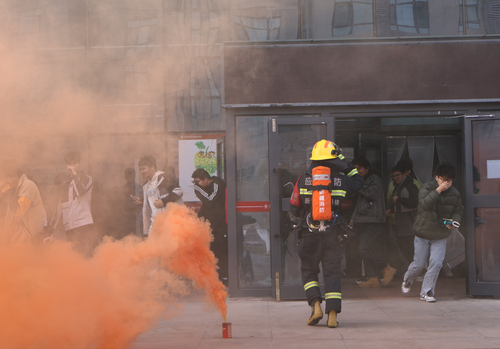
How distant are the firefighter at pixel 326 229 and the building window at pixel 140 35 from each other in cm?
199

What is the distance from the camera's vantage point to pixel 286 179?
652 cm

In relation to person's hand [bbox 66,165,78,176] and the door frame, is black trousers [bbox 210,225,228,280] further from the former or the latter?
person's hand [bbox 66,165,78,176]

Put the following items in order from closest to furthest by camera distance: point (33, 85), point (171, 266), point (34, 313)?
point (34, 313), point (33, 85), point (171, 266)

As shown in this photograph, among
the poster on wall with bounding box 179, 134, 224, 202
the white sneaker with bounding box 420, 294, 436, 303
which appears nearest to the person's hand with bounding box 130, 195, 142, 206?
the poster on wall with bounding box 179, 134, 224, 202

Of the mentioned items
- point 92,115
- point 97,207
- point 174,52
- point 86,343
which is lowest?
point 86,343

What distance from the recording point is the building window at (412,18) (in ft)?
22.4

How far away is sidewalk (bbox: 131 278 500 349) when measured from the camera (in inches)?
181

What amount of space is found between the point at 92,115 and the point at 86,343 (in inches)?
104

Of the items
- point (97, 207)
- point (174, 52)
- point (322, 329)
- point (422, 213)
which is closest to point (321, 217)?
point (322, 329)

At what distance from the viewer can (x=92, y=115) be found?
5.51 m

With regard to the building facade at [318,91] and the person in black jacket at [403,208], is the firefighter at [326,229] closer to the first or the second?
the building facade at [318,91]

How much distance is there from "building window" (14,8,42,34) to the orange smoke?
1655 mm

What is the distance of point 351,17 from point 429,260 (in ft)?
11.1

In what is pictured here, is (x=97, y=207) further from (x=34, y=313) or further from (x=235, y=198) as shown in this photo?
(x=34, y=313)
